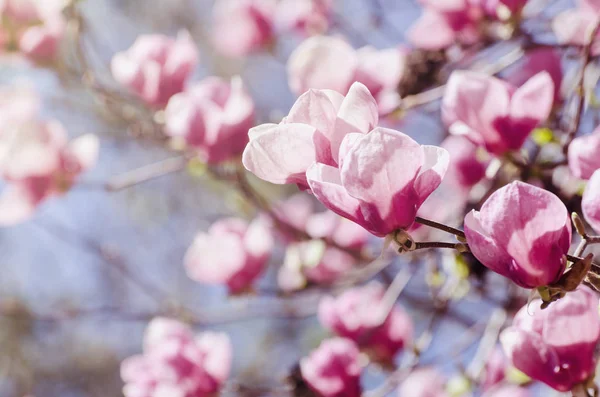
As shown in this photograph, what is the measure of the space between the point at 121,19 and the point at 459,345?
7.16 feet

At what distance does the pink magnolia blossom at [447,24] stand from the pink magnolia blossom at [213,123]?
278 millimetres

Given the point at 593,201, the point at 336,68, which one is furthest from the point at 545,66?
the point at 593,201

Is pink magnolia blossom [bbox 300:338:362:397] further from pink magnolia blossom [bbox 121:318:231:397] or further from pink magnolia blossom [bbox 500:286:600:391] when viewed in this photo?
pink magnolia blossom [bbox 500:286:600:391]

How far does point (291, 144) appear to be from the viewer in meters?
0.40

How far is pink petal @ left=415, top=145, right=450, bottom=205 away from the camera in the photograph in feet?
1.29

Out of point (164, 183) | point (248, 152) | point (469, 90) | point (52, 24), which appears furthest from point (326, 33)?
point (164, 183)

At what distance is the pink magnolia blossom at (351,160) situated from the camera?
15.1 inches

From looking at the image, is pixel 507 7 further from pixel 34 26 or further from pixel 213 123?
pixel 34 26

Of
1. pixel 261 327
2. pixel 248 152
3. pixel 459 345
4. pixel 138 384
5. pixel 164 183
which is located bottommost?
pixel 261 327

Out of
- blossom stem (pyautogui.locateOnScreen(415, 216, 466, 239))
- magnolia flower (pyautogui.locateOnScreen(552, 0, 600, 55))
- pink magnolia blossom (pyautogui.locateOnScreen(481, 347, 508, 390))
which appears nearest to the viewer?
blossom stem (pyautogui.locateOnScreen(415, 216, 466, 239))

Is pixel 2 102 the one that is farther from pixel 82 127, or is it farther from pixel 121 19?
pixel 121 19

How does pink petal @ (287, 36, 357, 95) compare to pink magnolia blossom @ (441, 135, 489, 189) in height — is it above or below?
above

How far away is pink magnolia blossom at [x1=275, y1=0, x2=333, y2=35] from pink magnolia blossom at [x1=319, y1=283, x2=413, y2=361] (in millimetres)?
576

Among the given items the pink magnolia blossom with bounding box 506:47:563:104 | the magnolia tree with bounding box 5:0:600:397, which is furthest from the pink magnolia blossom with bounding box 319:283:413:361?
the pink magnolia blossom with bounding box 506:47:563:104
